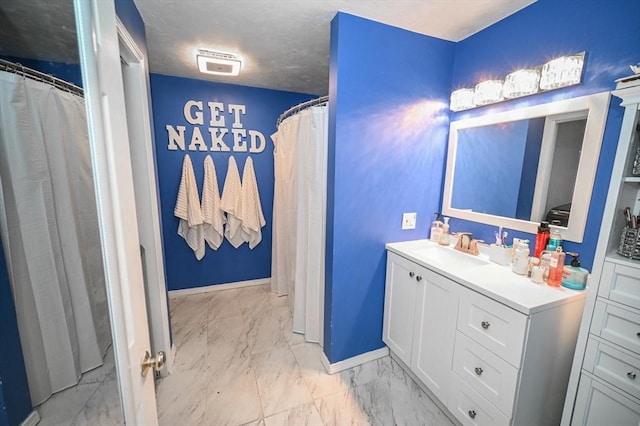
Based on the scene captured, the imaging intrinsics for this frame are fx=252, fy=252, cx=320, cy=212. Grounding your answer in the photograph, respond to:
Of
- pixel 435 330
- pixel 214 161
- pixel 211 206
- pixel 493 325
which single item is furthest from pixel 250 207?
pixel 493 325

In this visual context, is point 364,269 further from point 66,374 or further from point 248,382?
point 66,374

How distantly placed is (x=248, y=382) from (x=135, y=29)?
2.34m

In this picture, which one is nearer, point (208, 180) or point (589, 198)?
point (589, 198)

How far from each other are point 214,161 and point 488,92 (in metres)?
2.60

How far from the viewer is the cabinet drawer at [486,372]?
1.13 m

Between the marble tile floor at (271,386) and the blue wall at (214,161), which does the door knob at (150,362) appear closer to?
the marble tile floor at (271,386)

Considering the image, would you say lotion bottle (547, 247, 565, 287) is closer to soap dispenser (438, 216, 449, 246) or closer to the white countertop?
the white countertop

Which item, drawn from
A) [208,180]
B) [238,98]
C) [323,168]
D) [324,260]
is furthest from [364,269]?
[238,98]

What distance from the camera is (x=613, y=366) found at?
102 cm

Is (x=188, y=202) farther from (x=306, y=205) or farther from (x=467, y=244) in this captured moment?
(x=467, y=244)

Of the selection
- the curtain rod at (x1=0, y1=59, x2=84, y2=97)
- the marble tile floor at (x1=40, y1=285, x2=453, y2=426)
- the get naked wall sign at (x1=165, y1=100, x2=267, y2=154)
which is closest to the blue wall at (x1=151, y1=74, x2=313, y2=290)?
the get naked wall sign at (x1=165, y1=100, x2=267, y2=154)

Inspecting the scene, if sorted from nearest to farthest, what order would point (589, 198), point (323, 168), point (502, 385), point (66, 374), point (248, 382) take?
point (66, 374), point (502, 385), point (589, 198), point (248, 382), point (323, 168)

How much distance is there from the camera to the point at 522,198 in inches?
60.7

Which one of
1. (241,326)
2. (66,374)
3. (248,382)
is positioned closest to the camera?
(66,374)
